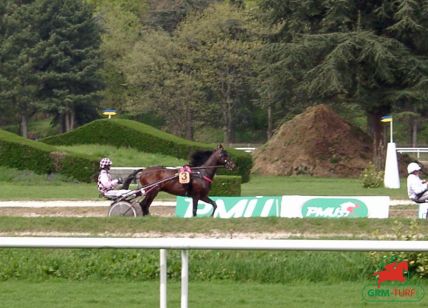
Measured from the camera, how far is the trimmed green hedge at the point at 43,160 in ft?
102

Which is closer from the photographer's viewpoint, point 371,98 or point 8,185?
point 8,185

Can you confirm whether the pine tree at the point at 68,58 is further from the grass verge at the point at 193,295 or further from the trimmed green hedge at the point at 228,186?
the grass verge at the point at 193,295

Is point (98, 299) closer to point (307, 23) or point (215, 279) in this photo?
point (215, 279)

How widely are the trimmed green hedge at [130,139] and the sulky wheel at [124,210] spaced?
1417 cm

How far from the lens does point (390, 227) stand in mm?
15633

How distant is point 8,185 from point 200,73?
31004mm

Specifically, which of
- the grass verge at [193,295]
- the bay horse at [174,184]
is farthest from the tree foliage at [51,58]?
the grass verge at [193,295]

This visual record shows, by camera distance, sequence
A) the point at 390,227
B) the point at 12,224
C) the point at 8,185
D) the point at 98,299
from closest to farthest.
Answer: the point at 98,299 → the point at 390,227 → the point at 12,224 → the point at 8,185

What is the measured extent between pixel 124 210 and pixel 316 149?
67.7 feet

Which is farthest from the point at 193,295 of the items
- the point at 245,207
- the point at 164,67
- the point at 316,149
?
the point at 164,67

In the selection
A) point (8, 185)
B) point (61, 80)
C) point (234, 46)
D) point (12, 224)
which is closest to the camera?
point (12, 224)

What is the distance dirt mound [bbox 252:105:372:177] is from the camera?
1529 inches

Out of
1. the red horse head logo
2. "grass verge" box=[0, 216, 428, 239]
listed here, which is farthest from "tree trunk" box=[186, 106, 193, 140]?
the red horse head logo

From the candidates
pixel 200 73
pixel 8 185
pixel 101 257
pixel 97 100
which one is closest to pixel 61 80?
pixel 97 100
